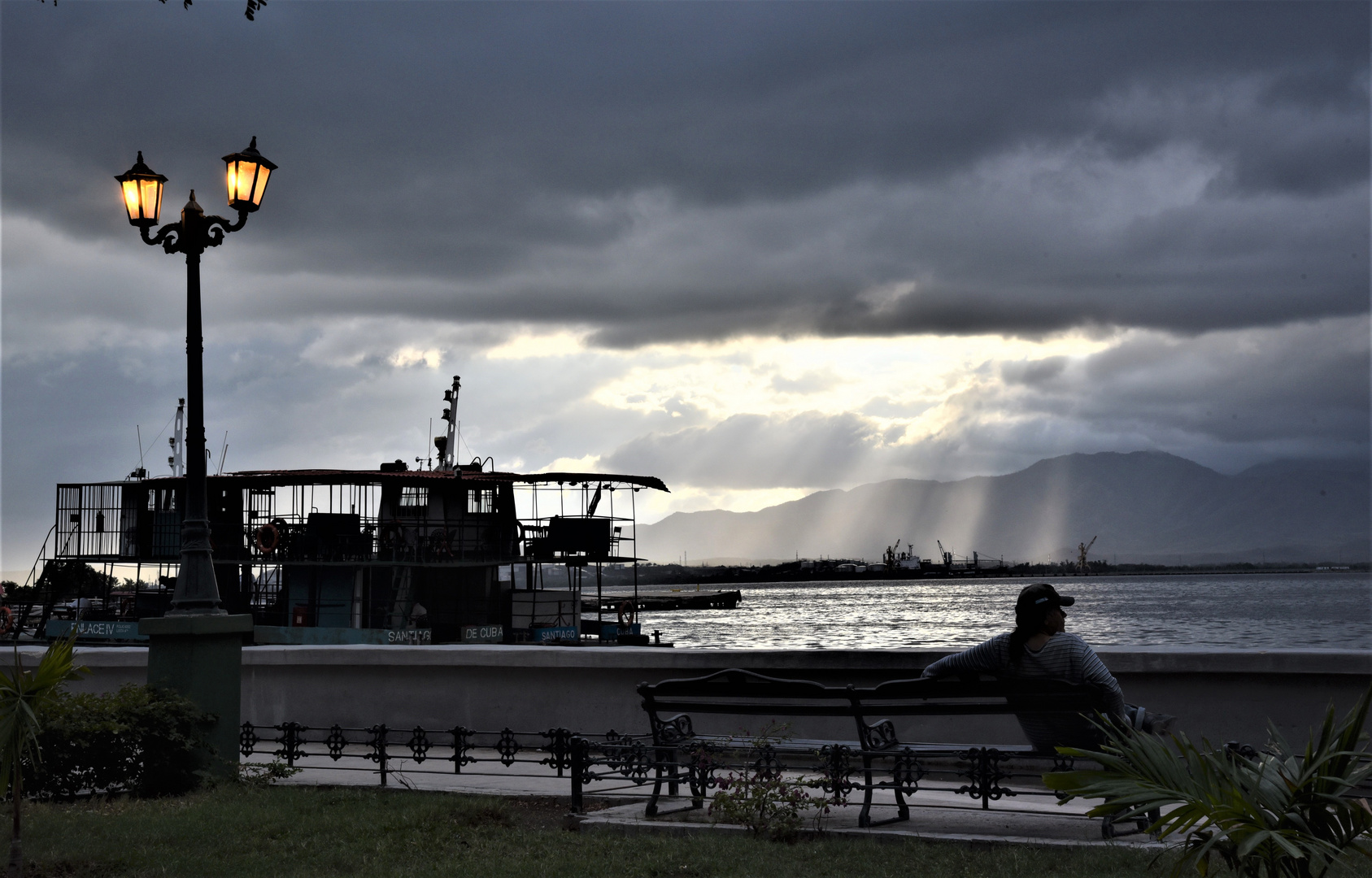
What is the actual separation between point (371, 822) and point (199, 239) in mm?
5417

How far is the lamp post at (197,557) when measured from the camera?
880cm

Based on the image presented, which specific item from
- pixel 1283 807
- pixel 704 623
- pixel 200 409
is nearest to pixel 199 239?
pixel 200 409

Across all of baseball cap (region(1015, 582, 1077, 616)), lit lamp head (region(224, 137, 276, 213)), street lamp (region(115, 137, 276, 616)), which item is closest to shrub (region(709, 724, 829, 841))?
baseball cap (region(1015, 582, 1077, 616))

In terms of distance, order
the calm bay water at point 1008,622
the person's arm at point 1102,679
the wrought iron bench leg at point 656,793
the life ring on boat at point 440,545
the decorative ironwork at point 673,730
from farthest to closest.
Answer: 1. the calm bay water at point 1008,622
2. the life ring on boat at point 440,545
3. the decorative ironwork at point 673,730
4. the wrought iron bench leg at point 656,793
5. the person's arm at point 1102,679

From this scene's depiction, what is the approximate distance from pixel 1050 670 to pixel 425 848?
3.58 meters

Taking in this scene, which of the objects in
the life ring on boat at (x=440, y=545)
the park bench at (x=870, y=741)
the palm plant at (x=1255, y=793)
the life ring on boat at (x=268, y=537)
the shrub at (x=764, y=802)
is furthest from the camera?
the life ring on boat at (x=440, y=545)

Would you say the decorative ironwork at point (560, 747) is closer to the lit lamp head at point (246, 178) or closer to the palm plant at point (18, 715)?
the palm plant at point (18, 715)

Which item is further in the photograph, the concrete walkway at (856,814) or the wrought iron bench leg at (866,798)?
the wrought iron bench leg at (866,798)

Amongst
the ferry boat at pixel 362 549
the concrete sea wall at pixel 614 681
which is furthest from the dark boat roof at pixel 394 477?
the concrete sea wall at pixel 614 681

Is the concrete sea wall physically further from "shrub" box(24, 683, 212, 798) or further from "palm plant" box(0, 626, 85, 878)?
"palm plant" box(0, 626, 85, 878)

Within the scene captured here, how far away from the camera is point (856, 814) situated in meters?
6.96

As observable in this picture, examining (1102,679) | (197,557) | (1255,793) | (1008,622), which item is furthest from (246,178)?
(1008,622)

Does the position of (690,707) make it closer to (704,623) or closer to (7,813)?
(7,813)

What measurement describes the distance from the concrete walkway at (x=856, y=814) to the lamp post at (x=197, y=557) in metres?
0.91
